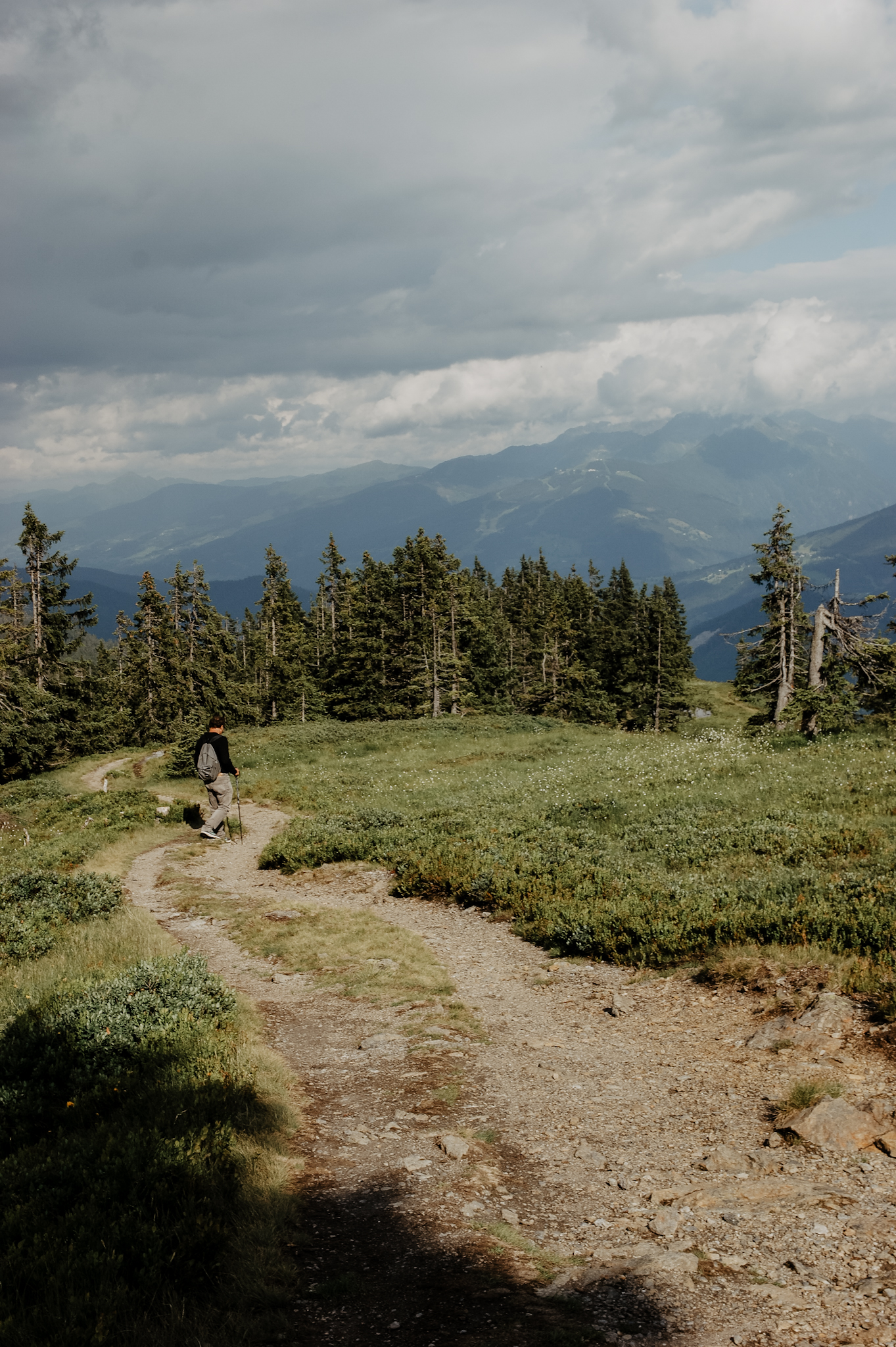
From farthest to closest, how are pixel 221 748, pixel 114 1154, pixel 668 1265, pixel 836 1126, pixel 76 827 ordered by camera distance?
pixel 76 827
pixel 221 748
pixel 836 1126
pixel 114 1154
pixel 668 1265

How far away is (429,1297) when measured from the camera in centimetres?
402

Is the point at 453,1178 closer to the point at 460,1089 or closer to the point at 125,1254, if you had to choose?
the point at 460,1089

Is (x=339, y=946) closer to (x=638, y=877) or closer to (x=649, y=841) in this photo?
(x=638, y=877)

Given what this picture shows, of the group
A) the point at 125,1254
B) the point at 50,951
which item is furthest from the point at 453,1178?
the point at 50,951

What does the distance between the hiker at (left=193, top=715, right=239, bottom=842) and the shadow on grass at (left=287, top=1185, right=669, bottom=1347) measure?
45.8 feet

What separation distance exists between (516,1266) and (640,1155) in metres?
1.71

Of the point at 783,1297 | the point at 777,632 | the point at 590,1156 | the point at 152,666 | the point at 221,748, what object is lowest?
the point at 590,1156

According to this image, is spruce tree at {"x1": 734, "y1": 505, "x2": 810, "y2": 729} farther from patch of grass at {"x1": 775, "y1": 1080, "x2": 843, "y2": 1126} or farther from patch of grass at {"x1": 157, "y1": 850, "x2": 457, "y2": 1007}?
patch of grass at {"x1": 775, "y1": 1080, "x2": 843, "y2": 1126}

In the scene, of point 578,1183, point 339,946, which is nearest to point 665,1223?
point 578,1183

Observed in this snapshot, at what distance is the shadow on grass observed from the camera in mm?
3674

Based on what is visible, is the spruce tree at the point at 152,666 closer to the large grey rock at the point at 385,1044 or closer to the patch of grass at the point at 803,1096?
the large grey rock at the point at 385,1044

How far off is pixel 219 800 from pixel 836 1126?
16245 millimetres

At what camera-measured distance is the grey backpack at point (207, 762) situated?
18.3m

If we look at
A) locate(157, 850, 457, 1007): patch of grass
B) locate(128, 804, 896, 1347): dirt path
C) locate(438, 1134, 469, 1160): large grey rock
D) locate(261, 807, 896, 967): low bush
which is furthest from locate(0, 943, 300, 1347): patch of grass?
locate(261, 807, 896, 967): low bush
